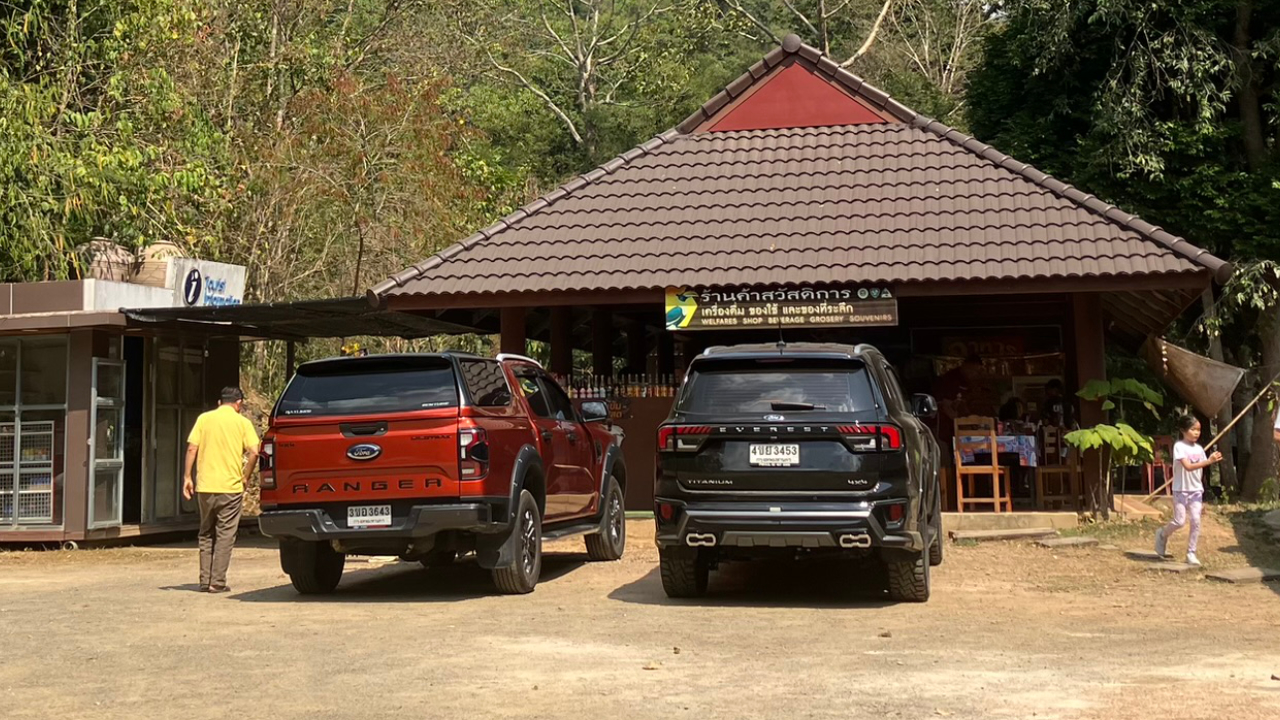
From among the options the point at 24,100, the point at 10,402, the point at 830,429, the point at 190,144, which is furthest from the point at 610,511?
the point at 190,144

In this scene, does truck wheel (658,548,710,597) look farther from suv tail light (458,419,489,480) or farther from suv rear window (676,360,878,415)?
suv tail light (458,419,489,480)

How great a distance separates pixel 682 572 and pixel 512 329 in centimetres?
722

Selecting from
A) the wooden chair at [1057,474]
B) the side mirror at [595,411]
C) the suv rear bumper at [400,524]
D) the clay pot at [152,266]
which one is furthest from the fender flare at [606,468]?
the clay pot at [152,266]

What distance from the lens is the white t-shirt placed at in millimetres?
13766

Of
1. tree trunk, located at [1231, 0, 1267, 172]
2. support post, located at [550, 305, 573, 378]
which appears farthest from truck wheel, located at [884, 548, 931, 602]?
tree trunk, located at [1231, 0, 1267, 172]

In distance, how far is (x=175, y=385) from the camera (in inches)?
759

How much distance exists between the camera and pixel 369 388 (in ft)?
37.7

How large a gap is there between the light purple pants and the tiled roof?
2.89 m

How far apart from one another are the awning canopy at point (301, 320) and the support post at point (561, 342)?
63.9 inches

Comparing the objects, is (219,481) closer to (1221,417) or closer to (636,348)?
(636,348)

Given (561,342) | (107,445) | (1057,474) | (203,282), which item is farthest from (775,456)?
(203,282)

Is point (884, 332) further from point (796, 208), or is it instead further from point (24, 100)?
point (24, 100)

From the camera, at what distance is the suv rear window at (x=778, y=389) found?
10.7 meters

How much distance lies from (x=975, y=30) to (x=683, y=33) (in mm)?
8754
